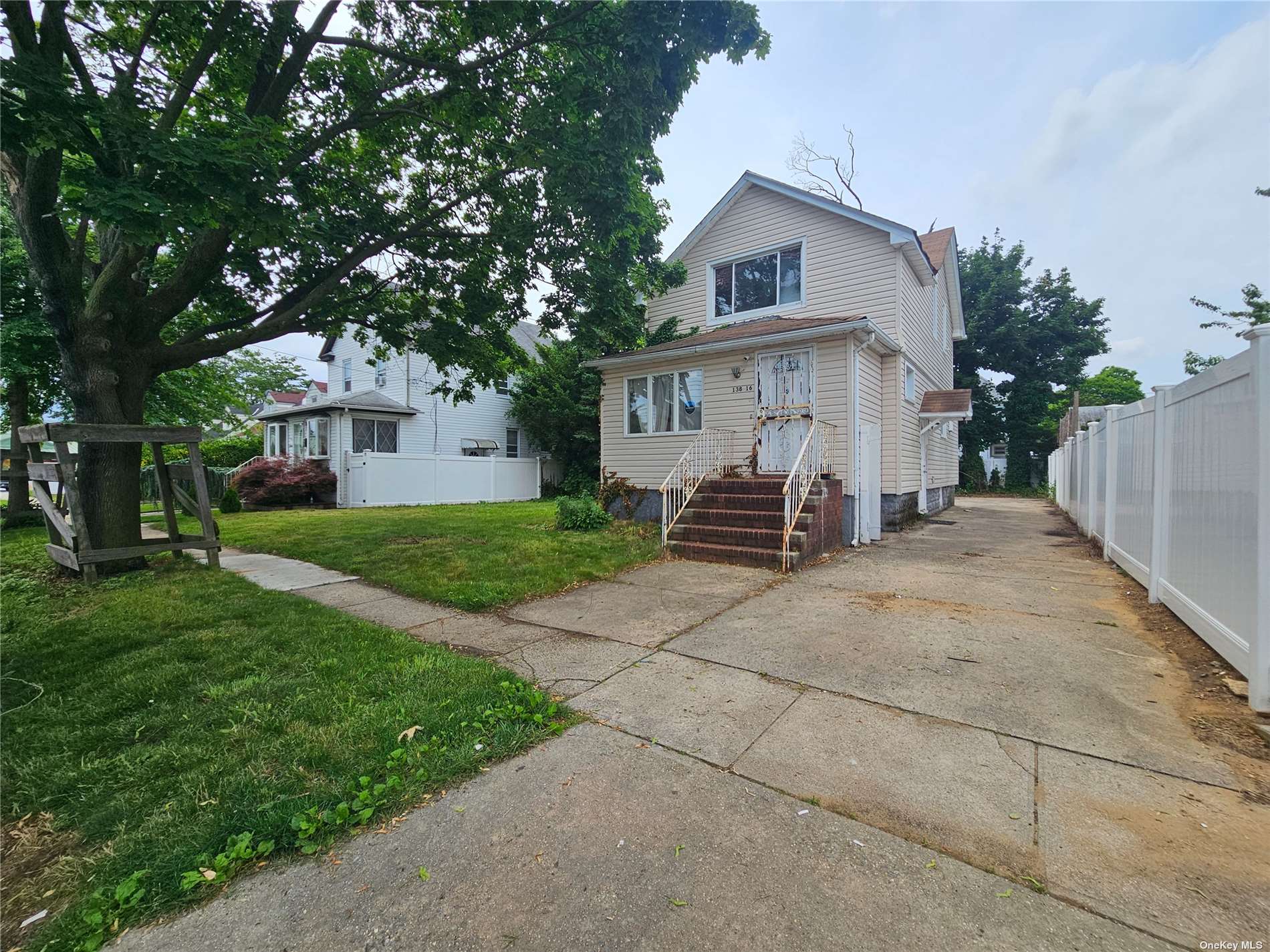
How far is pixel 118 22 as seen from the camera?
6266mm

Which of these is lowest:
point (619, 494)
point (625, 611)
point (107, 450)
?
point (625, 611)

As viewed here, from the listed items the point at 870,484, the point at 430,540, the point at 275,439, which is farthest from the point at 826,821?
the point at 275,439

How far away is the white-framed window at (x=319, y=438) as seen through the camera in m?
19.1

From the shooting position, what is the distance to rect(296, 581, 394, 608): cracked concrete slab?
566 cm

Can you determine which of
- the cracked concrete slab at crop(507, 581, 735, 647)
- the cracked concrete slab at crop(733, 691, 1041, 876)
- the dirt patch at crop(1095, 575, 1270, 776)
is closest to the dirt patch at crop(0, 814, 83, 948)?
the cracked concrete slab at crop(733, 691, 1041, 876)

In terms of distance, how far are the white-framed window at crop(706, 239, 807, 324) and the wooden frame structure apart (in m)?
10.6

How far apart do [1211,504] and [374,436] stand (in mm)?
21548

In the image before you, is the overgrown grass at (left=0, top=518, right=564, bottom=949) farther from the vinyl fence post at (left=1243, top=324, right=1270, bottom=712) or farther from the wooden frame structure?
the vinyl fence post at (left=1243, top=324, right=1270, bottom=712)

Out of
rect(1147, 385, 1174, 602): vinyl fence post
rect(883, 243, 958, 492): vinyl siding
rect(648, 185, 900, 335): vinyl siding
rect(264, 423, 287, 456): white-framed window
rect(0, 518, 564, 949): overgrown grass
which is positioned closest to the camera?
rect(0, 518, 564, 949): overgrown grass

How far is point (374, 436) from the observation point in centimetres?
1986

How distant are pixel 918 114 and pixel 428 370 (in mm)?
18823

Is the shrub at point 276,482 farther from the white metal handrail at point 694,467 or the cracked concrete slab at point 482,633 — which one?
the cracked concrete slab at point 482,633

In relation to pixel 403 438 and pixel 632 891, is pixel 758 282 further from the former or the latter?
pixel 403 438

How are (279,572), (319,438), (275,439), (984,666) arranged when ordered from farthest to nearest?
(275,439) < (319,438) < (279,572) < (984,666)
